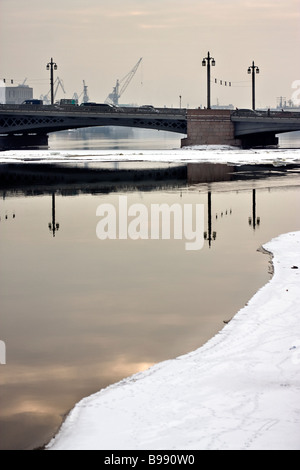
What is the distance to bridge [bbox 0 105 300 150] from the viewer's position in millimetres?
105062

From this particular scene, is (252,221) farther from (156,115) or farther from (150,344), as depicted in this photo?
(156,115)

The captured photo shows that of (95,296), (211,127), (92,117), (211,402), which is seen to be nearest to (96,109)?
(92,117)

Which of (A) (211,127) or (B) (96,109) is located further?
(B) (96,109)

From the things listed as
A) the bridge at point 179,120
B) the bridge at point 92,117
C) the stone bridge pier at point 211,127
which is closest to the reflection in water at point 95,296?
the bridge at point 179,120

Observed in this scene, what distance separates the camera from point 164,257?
→ 26109 millimetres

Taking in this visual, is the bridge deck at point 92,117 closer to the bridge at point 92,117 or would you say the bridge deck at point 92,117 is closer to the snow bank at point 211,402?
the bridge at point 92,117

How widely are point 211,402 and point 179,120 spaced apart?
99.8 meters

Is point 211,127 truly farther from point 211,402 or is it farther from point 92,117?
point 211,402

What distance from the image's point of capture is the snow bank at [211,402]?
11625 mm

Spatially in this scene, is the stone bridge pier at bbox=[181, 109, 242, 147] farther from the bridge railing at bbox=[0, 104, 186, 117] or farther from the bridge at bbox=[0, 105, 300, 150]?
the bridge railing at bbox=[0, 104, 186, 117]

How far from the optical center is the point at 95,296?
20.5 m

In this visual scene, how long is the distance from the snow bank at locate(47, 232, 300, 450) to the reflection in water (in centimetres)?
57

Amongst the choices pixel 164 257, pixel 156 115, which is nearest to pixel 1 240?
pixel 164 257
